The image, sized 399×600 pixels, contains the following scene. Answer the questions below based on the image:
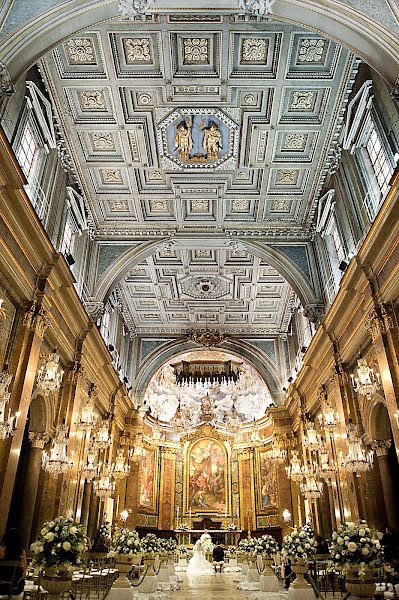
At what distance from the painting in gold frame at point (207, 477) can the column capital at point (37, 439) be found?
19085 millimetres

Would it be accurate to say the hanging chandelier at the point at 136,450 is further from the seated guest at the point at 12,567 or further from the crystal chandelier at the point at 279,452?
the seated guest at the point at 12,567

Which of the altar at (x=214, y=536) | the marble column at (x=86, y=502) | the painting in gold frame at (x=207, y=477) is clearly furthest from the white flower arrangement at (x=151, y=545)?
the painting in gold frame at (x=207, y=477)

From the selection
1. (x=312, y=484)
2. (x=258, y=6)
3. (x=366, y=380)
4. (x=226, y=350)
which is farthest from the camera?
(x=226, y=350)

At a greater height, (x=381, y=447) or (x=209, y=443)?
(x=209, y=443)

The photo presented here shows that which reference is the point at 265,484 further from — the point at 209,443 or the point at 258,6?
the point at 258,6

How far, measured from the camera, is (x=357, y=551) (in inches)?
316

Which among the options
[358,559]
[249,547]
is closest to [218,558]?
[249,547]

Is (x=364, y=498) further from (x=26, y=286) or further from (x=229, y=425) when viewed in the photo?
(x=229, y=425)

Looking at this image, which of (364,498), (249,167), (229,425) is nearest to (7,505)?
(364,498)

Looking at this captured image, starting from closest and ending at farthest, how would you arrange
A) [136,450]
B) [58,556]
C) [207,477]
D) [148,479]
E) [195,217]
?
[58,556]
[195,217]
[136,450]
[148,479]
[207,477]

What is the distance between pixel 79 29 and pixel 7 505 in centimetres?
960

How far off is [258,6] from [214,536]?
86.1ft

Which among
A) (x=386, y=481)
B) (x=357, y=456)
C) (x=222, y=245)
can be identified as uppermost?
(x=222, y=245)

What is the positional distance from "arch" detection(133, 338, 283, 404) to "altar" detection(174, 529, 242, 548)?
851 centimetres
